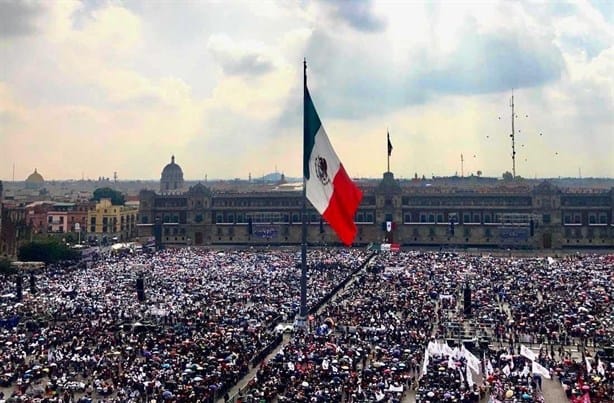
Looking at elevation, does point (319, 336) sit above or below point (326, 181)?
below

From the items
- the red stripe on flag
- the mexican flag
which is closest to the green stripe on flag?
the mexican flag

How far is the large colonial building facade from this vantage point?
84.5 m

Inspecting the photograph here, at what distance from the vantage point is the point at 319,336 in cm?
3197

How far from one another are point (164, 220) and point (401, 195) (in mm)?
31578

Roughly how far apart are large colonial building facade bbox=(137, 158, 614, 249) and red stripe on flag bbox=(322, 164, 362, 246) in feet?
192

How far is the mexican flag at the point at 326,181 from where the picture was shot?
84.4 ft

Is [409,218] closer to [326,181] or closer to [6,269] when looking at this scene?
[6,269]

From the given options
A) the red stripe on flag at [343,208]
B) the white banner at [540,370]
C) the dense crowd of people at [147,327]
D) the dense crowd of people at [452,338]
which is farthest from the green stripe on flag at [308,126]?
the white banner at [540,370]

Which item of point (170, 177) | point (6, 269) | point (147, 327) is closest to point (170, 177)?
point (170, 177)

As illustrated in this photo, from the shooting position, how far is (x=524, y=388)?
24.7 meters

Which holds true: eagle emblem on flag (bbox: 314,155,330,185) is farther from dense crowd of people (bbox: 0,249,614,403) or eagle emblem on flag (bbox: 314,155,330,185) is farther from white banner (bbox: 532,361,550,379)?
white banner (bbox: 532,361,550,379)

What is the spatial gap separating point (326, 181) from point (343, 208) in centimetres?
128

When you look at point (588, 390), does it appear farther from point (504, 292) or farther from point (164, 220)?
point (164, 220)

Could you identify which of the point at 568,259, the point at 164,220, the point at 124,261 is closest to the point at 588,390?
the point at 568,259
